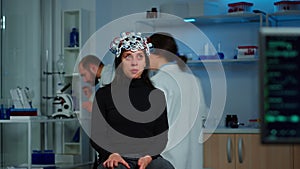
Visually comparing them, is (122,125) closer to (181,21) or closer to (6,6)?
(181,21)

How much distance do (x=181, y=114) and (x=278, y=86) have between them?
2.56 metres

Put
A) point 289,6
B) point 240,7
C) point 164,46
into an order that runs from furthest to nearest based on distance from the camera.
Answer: point 240,7 → point 289,6 → point 164,46

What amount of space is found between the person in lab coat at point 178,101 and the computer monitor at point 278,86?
2.34 meters

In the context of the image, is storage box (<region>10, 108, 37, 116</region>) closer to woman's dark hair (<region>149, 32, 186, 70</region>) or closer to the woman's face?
woman's dark hair (<region>149, 32, 186, 70</region>)

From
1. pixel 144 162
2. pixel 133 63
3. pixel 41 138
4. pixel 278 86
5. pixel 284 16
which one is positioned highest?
pixel 284 16

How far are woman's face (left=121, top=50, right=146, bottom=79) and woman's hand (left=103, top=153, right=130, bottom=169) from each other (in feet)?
1.17

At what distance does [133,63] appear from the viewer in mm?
2396

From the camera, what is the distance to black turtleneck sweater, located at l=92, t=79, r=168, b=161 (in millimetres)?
2332

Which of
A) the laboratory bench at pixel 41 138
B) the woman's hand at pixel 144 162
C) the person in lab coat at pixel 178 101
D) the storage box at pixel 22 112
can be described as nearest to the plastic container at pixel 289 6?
the person in lab coat at pixel 178 101

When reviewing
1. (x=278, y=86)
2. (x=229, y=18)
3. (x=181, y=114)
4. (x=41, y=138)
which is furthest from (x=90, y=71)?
(x=278, y=86)

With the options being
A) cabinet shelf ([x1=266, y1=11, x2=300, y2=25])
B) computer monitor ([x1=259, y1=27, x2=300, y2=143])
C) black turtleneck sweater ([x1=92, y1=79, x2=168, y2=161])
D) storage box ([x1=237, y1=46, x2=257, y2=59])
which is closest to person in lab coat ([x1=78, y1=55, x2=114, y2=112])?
storage box ([x1=237, y1=46, x2=257, y2=59])

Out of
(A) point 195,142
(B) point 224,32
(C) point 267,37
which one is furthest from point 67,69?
(C) point 267,37

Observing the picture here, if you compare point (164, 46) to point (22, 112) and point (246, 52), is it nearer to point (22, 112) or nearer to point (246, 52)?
point (246, 52)

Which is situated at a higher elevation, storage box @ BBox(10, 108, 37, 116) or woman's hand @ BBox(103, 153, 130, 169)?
storage box @ BBox(10, 108, 37, 116)
